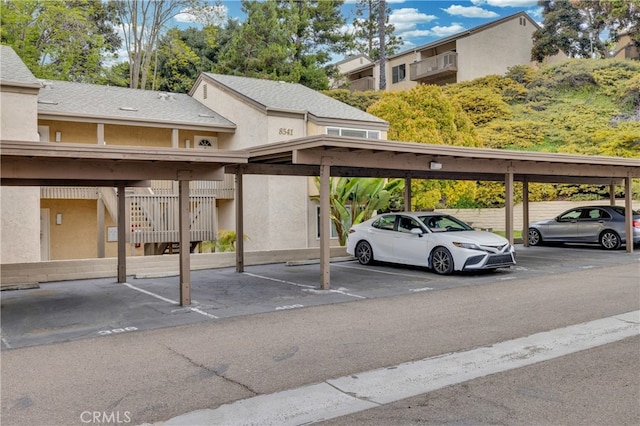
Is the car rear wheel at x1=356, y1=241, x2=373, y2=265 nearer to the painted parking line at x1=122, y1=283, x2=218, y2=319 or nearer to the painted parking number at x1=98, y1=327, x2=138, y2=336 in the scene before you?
the painted parking line at x1=122, y1=283, x2=218, y2=319

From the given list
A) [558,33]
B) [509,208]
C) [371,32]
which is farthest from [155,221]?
[371,32]

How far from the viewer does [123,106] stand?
20594 mm

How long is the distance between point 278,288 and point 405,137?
1398cm

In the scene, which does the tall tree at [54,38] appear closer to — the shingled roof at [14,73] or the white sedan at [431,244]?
the shingled roof at [14,73]

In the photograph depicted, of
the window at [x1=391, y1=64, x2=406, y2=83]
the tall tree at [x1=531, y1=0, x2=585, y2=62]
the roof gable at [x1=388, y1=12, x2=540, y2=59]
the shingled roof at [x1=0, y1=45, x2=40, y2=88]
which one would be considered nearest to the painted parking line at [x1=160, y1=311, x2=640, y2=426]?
the shingled roof at [x1=0, y1=45, x2=40, y2=88]

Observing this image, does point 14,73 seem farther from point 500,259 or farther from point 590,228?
point 590,228

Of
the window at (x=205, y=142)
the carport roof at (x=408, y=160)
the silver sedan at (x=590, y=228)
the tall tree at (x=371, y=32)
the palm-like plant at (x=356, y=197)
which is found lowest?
Result: the silver sedan at (x=590, y=228)

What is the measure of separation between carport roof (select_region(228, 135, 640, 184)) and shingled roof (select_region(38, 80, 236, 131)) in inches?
310

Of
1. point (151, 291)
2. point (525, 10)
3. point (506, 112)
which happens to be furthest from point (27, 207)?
point (525, 10)

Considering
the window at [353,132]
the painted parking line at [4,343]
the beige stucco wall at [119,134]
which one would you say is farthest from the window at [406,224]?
the beige stucco wall at [119,134]

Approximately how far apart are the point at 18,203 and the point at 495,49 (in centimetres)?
3702

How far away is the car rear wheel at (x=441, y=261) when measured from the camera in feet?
42.6

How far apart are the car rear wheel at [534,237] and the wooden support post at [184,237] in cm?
1524

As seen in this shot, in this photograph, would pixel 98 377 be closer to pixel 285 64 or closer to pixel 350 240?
pixel 350 240
